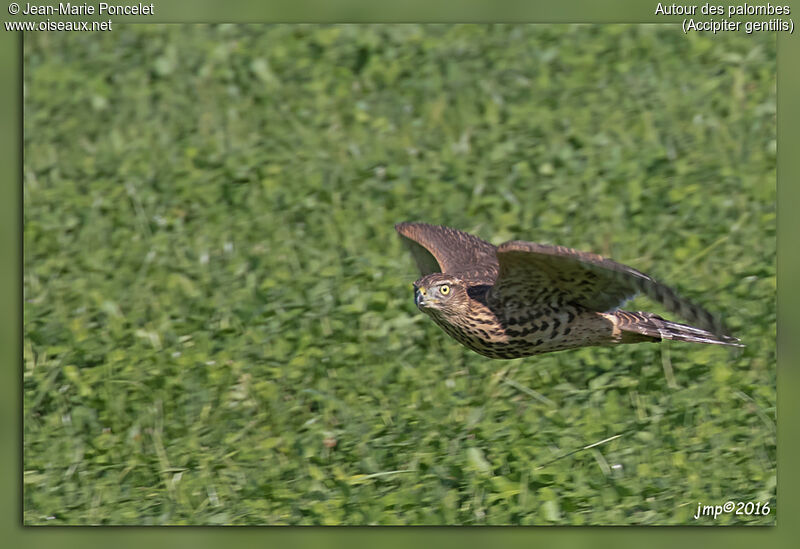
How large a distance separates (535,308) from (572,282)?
11.4 inches

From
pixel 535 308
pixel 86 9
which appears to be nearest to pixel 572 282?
pixel 535 308

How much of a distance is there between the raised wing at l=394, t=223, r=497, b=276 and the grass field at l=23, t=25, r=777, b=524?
0.48 meters

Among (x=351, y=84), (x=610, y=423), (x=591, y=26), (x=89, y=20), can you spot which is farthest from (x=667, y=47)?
(x=89, y=20)

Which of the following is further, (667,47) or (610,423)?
(667,47)

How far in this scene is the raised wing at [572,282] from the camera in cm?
500

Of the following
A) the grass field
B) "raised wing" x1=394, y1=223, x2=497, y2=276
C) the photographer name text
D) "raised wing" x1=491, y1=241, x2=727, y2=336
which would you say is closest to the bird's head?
"raised wing" x1=491, y1=241, x2=727, y2=336

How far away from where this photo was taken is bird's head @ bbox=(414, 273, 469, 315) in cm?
604

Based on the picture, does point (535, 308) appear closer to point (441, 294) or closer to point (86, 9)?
point (441, 294)

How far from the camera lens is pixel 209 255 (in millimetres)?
7555

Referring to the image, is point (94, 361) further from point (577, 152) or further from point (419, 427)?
point (577, 152)

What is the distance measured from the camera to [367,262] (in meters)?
7.37

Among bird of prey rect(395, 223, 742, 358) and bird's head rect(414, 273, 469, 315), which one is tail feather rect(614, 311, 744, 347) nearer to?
bird of prey rect(395, 223, 742, 358)

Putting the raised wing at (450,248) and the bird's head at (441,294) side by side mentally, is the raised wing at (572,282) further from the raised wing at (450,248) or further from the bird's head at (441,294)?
the raised wing at (450,248)

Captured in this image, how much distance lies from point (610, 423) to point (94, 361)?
265 cm
